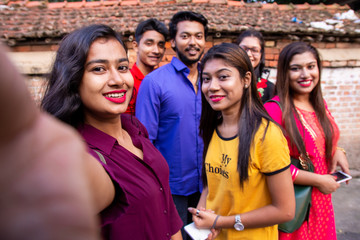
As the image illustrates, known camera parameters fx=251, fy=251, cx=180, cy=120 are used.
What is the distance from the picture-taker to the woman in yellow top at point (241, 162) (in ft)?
4.61

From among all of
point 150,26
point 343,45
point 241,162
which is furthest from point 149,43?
point 343,45

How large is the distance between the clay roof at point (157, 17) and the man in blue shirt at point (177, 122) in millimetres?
2897

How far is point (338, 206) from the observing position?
4.36 metres

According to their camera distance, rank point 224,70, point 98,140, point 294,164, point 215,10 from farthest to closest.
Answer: point 215,10 → point 294,164 → point 224,70 → point 98,140

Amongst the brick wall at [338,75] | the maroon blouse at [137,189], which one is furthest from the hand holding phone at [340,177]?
the brick wall at [338,75]

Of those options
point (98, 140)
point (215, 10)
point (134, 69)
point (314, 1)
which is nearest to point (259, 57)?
point (134, 69)

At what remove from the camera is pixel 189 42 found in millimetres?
2551

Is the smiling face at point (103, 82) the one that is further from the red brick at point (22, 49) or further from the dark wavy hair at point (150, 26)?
the red brick at point (22, 49)

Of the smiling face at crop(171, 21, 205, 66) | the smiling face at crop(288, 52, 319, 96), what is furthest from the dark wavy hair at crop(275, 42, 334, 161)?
the smiling face at crop(171, 21, 205, 66)

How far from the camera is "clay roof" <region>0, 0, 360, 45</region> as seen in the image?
5031 millimetres

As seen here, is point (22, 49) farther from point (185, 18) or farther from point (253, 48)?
point (253, 48)

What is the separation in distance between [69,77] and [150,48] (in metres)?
1.95

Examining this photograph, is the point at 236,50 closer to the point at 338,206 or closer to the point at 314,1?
the point at 338,206

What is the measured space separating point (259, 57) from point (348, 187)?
12.4 feet
